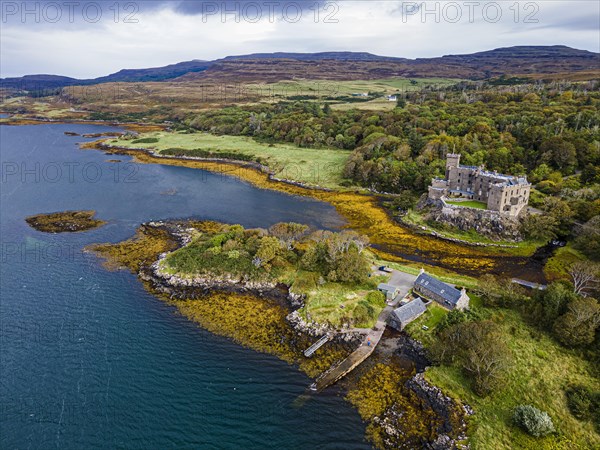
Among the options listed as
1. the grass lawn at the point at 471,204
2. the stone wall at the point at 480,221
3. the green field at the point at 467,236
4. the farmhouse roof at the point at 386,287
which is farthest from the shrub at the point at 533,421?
the grass lawn at the point at 471,204

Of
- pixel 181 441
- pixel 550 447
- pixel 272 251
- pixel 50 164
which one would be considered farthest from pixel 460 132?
pixel 50 164

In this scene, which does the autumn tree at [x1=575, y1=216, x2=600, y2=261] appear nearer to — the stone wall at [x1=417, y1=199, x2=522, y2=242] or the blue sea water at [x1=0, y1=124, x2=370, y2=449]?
the stone wall at [x1=417, y1=199, x2=522, y2=242]

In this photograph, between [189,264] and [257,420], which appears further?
[189,264]

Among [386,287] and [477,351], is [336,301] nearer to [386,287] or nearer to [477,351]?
[386,287]

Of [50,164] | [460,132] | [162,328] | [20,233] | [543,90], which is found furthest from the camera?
[543,90]

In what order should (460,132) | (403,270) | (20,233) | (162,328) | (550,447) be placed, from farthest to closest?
(460,132), (20,233), (403,270), (162,328), (550,447)

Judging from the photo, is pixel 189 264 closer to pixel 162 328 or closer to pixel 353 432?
pixel 162 328

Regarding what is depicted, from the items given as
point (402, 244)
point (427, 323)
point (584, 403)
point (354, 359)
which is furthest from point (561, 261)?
point (354, 359)

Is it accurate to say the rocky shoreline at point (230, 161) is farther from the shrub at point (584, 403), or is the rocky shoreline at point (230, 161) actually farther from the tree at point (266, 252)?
the shrub at point (584, 403)
